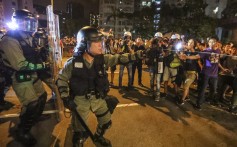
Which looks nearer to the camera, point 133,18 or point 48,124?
point 48,124

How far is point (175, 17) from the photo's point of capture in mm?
25641

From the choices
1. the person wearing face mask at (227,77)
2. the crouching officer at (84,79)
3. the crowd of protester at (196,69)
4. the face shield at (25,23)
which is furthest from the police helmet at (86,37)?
the person wearing face mask at (227,77)

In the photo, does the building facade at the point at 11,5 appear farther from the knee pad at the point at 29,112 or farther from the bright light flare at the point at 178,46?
the knee pad at the point at 29,112

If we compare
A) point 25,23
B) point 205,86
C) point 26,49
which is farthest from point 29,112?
point 205,86

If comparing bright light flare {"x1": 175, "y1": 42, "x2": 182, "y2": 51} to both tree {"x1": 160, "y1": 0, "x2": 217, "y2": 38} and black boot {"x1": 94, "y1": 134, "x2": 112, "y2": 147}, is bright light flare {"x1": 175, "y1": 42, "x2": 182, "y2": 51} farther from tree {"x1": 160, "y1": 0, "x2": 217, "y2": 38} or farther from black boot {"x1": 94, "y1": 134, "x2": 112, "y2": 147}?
tree {"x1": 160, "y1": 0, "x2": 217, "y2": 38}

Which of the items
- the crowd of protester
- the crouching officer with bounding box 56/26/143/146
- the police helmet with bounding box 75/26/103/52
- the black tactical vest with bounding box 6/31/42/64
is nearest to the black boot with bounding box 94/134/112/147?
the crouching officer with bounding box 56/26/143/146

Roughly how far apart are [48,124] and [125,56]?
261 cm

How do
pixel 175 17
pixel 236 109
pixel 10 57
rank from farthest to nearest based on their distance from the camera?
pixel 175 17
pixel 236 109
pixel 10 57

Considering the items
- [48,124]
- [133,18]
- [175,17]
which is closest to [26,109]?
[48,124]

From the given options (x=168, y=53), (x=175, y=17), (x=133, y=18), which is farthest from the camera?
(x=133, y=18)

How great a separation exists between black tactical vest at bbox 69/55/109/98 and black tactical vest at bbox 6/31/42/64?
1179mm

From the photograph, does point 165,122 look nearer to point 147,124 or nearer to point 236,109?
point 147,124

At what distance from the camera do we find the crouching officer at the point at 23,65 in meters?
3.60

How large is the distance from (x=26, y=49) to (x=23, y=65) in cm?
39
